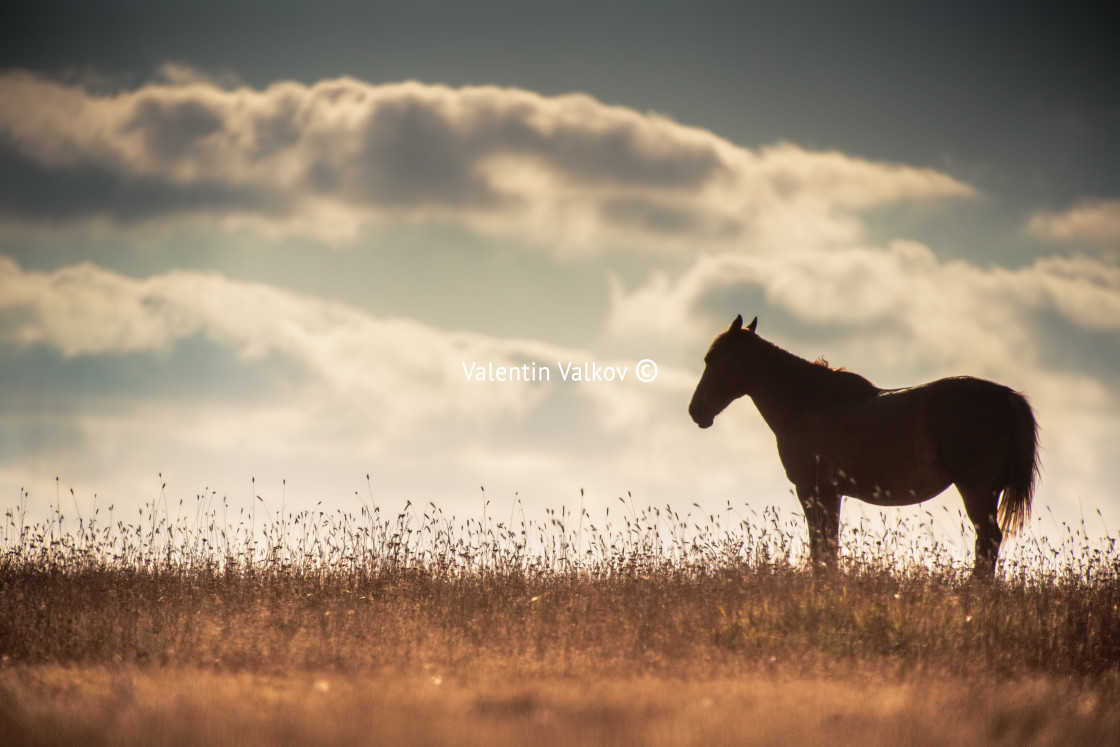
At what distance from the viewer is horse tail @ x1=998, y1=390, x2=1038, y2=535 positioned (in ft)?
34.6

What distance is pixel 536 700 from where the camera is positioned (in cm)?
575

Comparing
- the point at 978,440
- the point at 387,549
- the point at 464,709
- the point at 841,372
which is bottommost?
the point at 464,709

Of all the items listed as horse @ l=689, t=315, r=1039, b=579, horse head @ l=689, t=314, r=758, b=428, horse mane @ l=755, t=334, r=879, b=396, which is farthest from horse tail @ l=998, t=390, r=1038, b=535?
horse head @ l=689, t=314, r=758, b=428

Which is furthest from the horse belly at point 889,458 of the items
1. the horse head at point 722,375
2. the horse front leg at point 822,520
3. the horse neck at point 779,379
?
the horse head at point 722,375

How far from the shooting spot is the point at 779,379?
38.4 feet

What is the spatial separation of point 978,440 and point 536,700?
704 cm

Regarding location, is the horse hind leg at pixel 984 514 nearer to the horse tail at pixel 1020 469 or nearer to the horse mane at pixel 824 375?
the horse tail at pixel 1020 469

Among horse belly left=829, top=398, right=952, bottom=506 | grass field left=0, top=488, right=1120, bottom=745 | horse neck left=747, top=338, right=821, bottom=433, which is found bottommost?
grass field left=0, top=488, right=1120, bottom=745

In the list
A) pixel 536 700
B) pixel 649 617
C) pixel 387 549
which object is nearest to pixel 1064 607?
pixel 649 617

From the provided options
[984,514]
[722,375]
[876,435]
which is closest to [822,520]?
[876,435]

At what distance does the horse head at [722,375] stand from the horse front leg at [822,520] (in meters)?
1.46

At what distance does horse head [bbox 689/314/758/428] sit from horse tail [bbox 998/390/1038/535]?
3.14 m

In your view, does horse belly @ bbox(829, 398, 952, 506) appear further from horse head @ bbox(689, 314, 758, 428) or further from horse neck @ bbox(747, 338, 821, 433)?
horse head @ bbox(689, 314, 758, 428)

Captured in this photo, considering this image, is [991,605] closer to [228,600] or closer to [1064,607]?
[1064,607]
